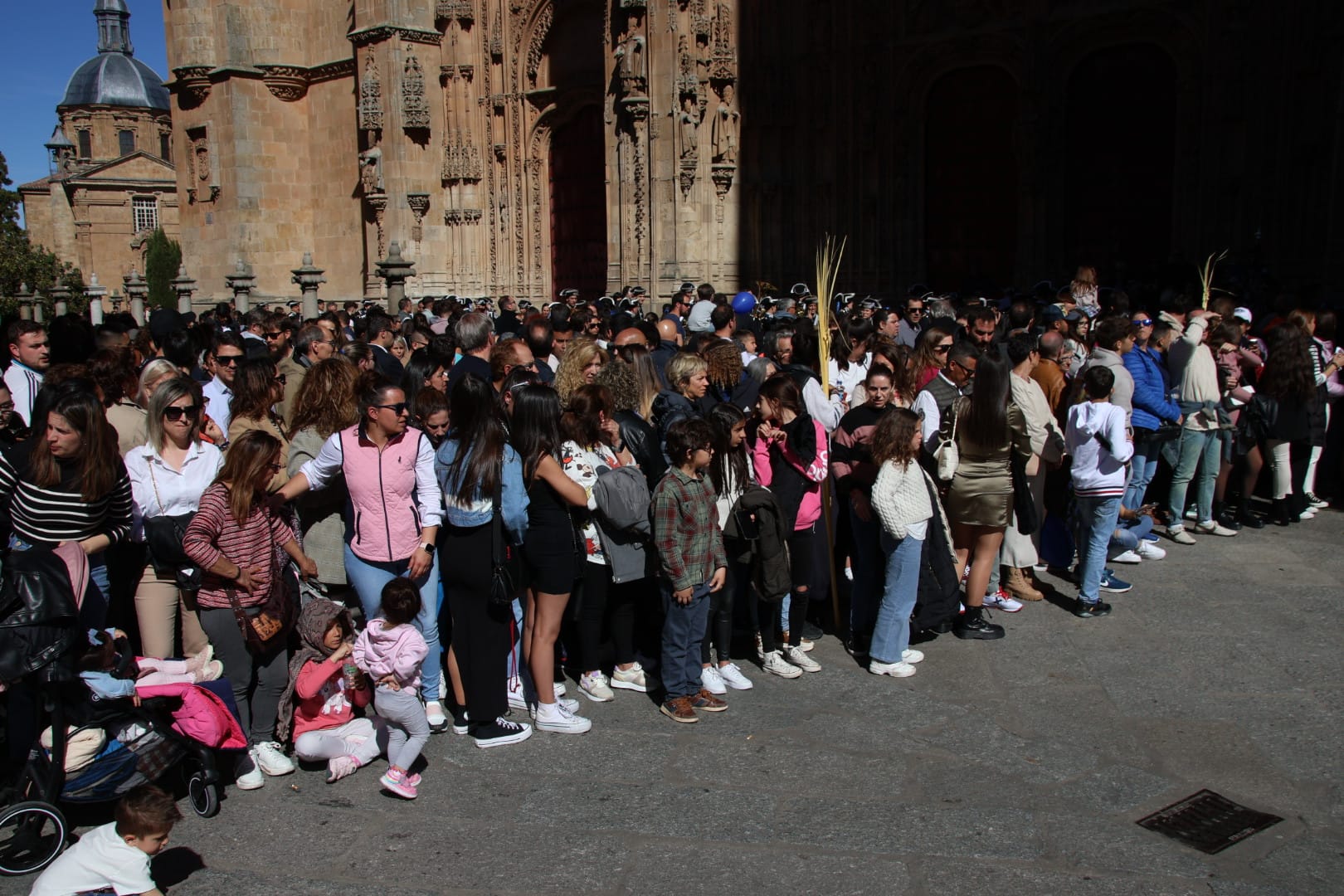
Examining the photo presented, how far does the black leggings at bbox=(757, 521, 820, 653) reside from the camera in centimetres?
637

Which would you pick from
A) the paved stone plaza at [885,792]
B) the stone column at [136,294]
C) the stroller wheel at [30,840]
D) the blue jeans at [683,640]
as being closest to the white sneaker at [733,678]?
the paved stone plaza at [885,792]

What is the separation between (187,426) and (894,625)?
410 centimetres

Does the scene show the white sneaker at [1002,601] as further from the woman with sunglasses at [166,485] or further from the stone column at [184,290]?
the stone column at [184,290]

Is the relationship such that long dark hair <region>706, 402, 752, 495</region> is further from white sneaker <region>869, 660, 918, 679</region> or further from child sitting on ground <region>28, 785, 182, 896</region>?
child sitting on ground <region>28, 785, 182, 896</region>

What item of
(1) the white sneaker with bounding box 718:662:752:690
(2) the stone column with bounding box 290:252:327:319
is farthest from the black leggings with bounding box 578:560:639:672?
(2) the stone column with bounding box 290:252:327:319

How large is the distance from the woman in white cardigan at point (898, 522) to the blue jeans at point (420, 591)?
2.56 metres

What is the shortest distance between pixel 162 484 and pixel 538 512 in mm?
1927

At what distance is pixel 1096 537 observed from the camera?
7.23 meters

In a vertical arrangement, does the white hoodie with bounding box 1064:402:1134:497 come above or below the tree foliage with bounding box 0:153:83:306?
below

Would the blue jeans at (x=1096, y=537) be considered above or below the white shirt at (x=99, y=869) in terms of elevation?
above

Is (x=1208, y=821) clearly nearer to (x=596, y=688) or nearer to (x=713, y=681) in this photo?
(x=713, y=681)

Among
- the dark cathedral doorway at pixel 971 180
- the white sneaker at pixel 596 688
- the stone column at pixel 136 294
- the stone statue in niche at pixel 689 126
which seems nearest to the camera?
the white sneaker at pixel 596 688

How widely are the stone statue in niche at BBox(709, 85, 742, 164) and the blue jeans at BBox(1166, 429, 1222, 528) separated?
11.5 metres

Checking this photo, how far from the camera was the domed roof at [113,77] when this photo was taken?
88.9m
